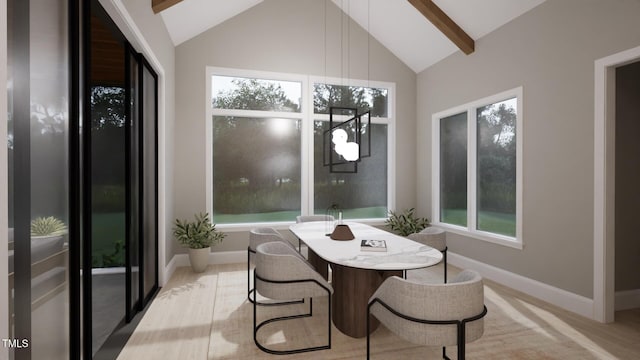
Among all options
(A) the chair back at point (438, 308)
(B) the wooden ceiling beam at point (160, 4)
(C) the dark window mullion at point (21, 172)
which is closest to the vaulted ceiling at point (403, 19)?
(B) the wooden ceiling beam at point (160, 4)

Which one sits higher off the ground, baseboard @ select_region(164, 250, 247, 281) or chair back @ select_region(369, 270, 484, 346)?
chair back @ select_region(369, 270, 484, 346)

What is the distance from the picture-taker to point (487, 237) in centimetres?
405

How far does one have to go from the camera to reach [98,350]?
6.81 ft

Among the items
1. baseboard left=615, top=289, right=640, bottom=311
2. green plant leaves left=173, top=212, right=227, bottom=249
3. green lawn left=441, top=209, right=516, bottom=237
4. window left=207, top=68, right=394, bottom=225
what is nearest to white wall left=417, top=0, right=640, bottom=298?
green lawn left=441, top=209, right=516, bottom=237

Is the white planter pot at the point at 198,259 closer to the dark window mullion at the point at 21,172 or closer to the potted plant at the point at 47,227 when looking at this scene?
the potted plant at the point at 47,227

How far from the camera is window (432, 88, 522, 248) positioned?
3.77 meters

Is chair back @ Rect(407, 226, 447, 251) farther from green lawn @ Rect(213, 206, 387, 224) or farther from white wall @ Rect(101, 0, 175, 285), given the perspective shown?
white wall @ Rect(101, 0, 175, 285)

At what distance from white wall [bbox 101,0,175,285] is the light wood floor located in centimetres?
93

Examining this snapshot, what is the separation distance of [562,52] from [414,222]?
2801 millimetres

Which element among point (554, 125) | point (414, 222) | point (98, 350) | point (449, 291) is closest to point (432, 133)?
point (414, 222)

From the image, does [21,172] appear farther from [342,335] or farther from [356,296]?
[342,335]

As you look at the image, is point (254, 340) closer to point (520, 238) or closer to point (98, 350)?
point (98, 350)

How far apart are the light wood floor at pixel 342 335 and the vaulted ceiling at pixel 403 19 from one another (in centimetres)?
291

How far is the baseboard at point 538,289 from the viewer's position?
9.67 ft
